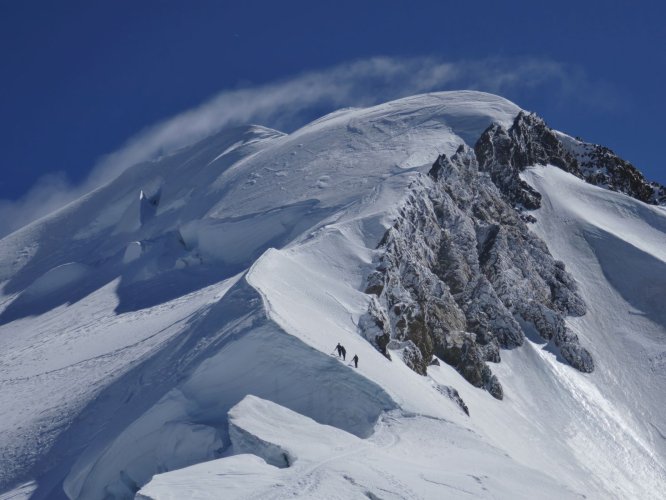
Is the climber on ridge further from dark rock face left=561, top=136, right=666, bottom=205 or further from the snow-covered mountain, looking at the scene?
dark rock face left=561, top=136, right=666, bottom=205

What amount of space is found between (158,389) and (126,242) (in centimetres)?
4640

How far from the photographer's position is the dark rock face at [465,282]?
4756cm

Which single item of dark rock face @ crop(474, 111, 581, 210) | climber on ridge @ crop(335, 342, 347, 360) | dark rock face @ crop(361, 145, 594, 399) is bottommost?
climber on ridge @ crop(335, 342, 347, 360)

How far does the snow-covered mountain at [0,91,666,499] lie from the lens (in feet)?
96.4

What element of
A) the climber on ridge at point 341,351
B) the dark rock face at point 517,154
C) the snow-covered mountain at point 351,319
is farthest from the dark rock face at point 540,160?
the climber on ridge at point 341,351

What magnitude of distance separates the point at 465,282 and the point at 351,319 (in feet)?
65.4

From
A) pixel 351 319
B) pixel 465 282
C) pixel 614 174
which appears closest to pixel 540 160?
pixel 614 174

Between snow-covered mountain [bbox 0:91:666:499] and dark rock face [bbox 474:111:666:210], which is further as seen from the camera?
dark rock face [bbox 474:111:666:210]

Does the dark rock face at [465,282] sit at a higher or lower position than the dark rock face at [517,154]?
lower

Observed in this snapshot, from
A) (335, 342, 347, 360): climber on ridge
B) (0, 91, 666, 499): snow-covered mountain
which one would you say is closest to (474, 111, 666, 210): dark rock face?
(0, 91, 666, 499): snow-covered mountain

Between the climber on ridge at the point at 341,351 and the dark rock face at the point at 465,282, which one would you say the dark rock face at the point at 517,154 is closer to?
the dark rock face at the point at 465,282

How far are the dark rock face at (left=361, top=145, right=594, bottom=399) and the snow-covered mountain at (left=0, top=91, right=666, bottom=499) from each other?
0.19m

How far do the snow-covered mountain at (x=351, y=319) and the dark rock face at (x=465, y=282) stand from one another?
190mm

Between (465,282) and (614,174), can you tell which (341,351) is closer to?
(465,282)
